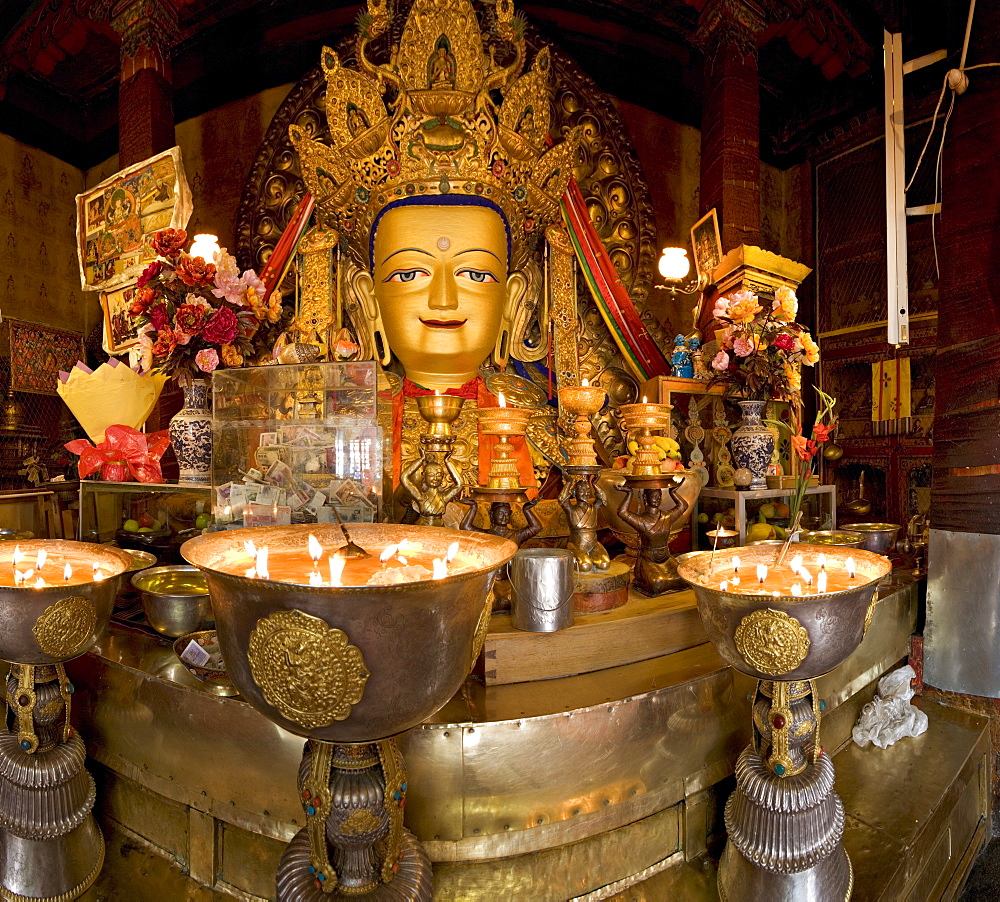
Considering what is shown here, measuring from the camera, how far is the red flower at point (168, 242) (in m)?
2.51

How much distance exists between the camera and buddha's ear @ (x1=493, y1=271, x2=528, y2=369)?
11.8 ft


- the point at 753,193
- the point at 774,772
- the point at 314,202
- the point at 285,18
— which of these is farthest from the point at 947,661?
the point at 285,18

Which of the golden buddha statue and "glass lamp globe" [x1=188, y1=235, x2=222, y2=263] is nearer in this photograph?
"glass lamp globe" [x1=188, y1=235, x2=222, y2=263]

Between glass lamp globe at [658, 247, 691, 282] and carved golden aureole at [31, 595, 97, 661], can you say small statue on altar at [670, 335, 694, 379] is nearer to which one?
glass lamp globe at [658, 247, 691, 282]

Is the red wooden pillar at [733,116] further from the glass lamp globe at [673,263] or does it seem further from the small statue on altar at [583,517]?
the small statue on altar at [583,517]

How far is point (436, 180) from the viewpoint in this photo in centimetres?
318

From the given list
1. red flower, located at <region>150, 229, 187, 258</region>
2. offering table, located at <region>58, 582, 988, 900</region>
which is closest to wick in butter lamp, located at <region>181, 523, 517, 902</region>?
offering table, located at <region>58, 582, 988, 900</region>

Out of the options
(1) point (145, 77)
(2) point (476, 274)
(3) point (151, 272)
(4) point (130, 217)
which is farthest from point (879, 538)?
(1) point (145, 77)

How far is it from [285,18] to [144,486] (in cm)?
395

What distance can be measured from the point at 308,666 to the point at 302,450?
132 centimetres

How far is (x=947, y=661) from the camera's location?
2.40m

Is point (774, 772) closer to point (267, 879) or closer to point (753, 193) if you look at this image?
point (267, 879)

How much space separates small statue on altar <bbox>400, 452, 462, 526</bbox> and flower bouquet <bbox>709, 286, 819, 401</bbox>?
177 cm

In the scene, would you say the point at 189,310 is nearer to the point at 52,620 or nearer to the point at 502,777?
the point at 52,620
